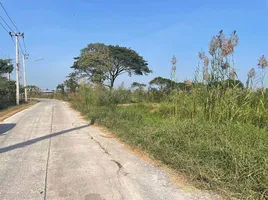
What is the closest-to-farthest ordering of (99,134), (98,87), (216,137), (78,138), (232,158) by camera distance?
(232,158) < (216,137) < (78,138) < (99,134) < (98,87)

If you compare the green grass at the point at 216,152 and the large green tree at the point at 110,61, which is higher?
the large green tree at the point at 110,61

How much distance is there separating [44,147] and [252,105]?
519 centimetres

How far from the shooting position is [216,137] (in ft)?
14.1

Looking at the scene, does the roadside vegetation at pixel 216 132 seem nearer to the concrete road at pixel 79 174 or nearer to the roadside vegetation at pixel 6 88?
the concrete road at pixel 79 174

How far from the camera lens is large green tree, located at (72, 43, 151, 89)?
33156 millimetres

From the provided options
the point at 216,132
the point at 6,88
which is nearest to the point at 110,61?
the point at 6,88

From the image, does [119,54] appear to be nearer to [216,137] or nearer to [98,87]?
[98,87]

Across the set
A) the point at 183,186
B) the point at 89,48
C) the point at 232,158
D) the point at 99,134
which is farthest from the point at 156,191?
the point at 89,48

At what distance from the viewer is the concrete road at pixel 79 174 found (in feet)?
10.2

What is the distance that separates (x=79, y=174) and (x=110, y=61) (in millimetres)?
30497

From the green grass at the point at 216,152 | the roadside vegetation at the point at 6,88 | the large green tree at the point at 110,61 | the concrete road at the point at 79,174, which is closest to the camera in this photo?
the green grass at the point at 216,152

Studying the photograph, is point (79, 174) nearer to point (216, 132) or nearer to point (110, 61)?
point (216, 132)

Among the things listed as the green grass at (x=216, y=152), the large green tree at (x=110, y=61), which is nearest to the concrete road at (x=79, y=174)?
the green grass at (x=216, y=152)

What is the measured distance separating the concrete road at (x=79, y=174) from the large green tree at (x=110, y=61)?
27240 mm
